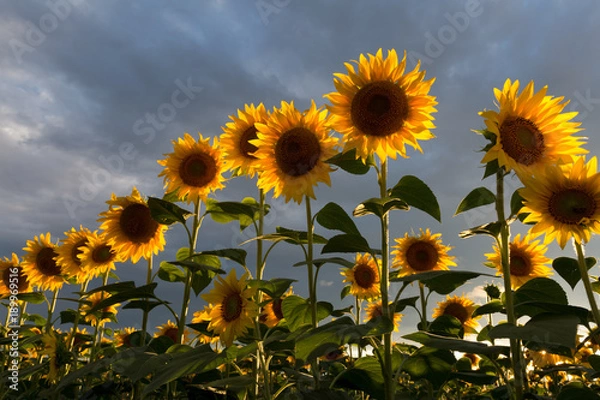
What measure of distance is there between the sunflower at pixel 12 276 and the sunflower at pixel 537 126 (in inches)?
275

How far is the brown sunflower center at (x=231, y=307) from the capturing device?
4008 millimetres

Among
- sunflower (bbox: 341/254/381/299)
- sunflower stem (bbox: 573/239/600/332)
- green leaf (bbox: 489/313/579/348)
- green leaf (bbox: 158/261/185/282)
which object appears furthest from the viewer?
sunflower (bbox: 341/254/381/299)

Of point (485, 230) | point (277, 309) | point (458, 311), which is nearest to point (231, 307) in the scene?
point (485, 230)

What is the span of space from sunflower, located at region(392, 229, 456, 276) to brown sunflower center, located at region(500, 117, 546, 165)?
2909mm

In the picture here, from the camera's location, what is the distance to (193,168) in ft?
17.2

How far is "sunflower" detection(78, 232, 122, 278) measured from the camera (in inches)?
231

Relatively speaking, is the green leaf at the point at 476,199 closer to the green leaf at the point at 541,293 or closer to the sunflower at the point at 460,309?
the green leaf at the point at 541,293

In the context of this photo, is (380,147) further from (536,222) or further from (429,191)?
(536,222)

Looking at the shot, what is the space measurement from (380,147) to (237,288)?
5.58ft

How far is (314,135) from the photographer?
399 cm

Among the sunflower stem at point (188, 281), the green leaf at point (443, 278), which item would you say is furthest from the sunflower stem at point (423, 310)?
the sunflower stem at point (188, 281)

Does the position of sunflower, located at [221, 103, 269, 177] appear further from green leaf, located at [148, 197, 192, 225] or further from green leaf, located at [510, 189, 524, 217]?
green leaf, located at [510, 189, 524, 217]

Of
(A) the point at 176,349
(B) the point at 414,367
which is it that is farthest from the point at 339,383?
(A) the point at 176,349

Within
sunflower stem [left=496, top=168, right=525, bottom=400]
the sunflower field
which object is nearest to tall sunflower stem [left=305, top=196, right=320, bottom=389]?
the sunflower field
